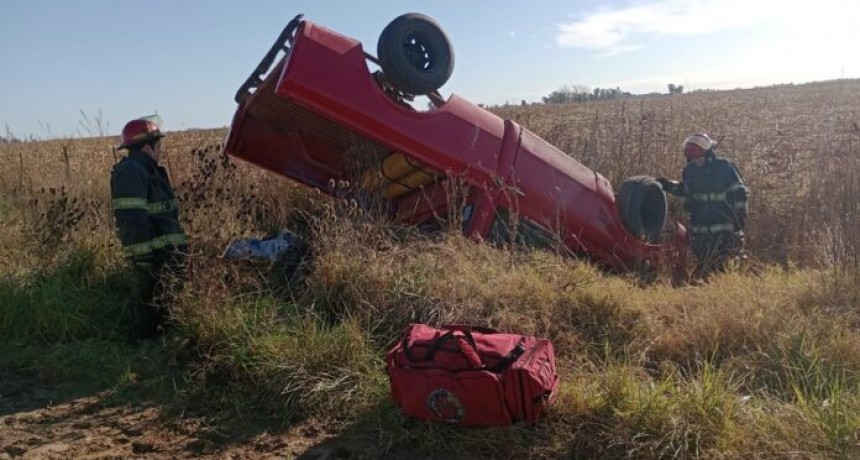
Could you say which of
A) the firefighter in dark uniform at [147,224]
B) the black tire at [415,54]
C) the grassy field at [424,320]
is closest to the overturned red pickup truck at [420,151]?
the black tire at [415,54]

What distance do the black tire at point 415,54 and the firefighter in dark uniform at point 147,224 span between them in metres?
1.73

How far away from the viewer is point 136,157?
4.82 meters

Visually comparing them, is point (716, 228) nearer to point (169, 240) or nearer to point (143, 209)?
point (169, 240)

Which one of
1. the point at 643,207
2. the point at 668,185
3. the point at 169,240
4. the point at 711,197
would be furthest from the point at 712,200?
the point at 169,240

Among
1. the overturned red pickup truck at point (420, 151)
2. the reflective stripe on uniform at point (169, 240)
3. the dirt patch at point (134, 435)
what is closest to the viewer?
the dirt patch at point (134, 435)

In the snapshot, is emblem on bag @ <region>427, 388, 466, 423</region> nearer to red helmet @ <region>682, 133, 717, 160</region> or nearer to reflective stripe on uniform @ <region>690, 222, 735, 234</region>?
reflective stripe on uniform @ <region>690, 222, 735, 234</region>

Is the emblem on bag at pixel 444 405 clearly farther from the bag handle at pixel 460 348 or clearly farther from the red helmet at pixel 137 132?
the red helmet at pixel 137 132

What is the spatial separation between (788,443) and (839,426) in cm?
21

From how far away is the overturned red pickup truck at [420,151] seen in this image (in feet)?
16.4

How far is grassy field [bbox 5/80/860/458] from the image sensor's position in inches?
124

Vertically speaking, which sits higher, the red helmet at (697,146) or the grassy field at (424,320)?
the red helmet at (697,146)

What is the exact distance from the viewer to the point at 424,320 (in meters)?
4.29

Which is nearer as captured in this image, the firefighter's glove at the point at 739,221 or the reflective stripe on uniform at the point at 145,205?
the reflective stripe on uniform at the point at 145,205

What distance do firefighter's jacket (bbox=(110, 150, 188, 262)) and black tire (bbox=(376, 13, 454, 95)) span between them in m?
1.80
